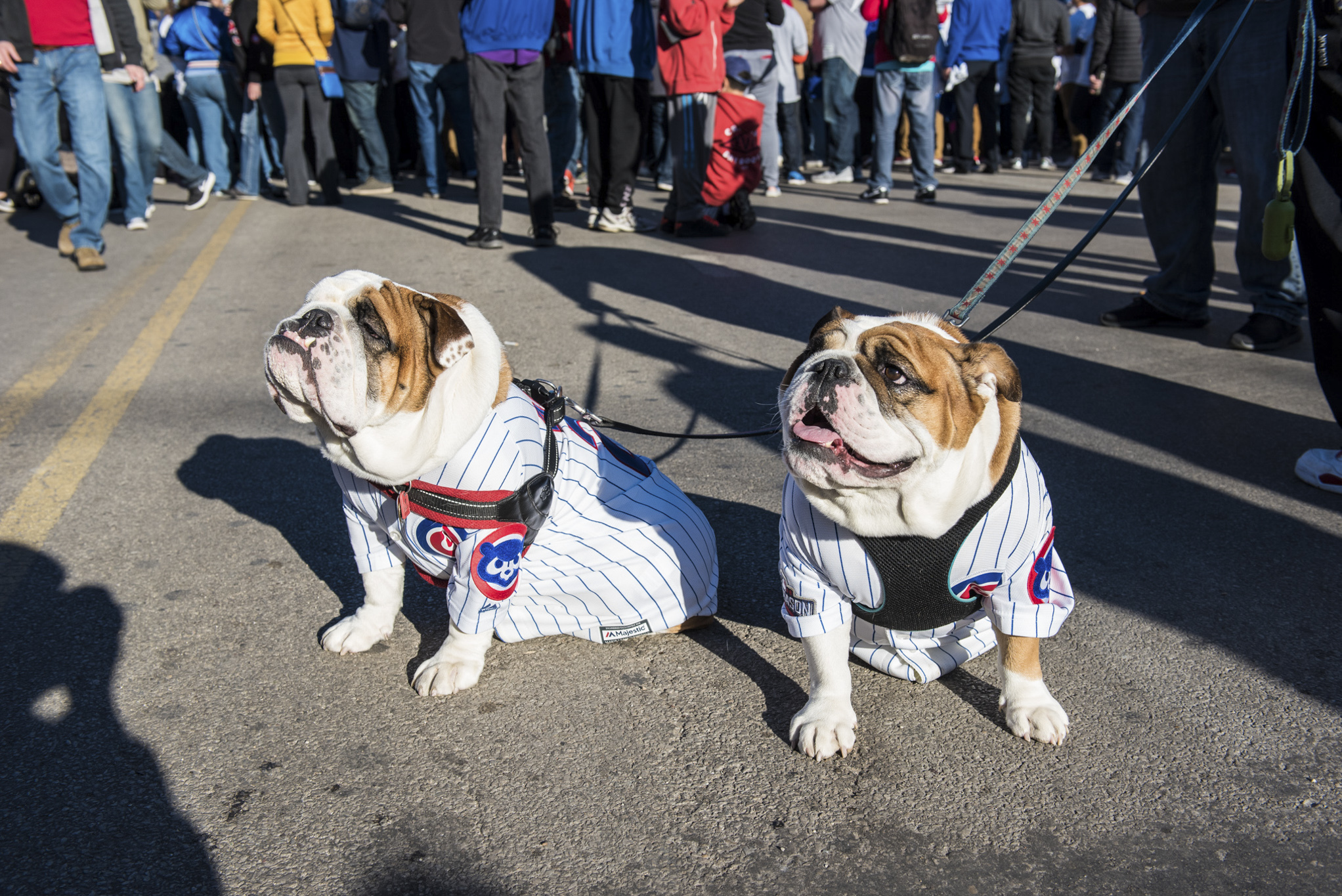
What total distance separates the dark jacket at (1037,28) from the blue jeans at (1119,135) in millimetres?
1008

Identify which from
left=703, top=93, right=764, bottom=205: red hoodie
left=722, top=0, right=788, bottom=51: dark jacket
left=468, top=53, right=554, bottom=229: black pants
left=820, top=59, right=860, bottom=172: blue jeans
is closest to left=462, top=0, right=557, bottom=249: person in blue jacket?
left=468, top=53, right=554, bottom=229: black pants

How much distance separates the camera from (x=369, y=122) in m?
11.8

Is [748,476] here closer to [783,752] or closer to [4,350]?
[783,752]

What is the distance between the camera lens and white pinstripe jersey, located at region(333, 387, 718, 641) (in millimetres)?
2404

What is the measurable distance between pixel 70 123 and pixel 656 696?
761 cm

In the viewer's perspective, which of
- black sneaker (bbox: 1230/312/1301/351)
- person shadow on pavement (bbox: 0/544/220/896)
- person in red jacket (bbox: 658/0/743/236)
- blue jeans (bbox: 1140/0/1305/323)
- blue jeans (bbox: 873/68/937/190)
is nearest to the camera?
person shadow on pavement (bbox: 0/544/220/896)

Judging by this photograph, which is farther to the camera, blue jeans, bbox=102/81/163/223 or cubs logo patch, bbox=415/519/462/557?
blue jeans, bbox=102/81/163/223

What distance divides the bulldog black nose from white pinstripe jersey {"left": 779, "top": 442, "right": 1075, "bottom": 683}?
46.0 inches

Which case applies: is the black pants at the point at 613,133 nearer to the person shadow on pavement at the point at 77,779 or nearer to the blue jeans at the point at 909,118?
the blue jeans at the point at 909,118

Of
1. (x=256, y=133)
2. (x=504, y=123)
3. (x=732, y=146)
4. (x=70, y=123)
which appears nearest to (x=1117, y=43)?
(x=732, y=146)

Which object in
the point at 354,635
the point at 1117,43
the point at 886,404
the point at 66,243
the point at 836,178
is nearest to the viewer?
the point at 886,404

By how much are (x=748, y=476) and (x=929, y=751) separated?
1804mm

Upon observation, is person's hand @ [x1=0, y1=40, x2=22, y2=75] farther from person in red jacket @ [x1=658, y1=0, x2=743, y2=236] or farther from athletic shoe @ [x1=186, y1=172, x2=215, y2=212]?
person in red jacket @ [x1=658, y1=0, x2=743, y2=236]

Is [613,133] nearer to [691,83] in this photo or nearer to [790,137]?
[691,83]
